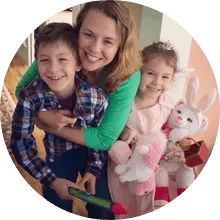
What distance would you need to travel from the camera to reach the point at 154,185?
1523mm

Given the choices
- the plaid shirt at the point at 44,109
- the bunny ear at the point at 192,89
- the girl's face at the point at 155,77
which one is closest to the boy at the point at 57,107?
the plaid shirt at the point at 44,109

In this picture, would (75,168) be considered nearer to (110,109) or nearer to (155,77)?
(110,109)

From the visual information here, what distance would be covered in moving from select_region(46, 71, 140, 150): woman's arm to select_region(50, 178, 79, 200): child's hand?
117 mm

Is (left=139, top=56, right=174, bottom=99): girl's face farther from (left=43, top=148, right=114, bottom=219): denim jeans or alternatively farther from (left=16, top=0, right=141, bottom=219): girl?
(left=43, top=148, right=114, bottom=219): denim jeans

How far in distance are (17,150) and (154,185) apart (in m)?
0.37

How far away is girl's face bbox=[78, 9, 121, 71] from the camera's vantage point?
1.42 meters

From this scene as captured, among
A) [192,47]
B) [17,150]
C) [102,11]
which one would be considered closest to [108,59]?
[102,11]

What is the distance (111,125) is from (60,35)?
0.26 meters

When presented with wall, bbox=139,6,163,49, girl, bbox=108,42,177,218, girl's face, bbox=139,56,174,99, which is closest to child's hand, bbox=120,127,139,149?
girl, bbox=108,42,177,218

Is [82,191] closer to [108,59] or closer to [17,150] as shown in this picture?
[17,150]

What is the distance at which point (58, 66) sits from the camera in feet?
4.69

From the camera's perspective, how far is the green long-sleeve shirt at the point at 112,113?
57.2 inches

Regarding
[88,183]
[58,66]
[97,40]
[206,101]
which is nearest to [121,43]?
[97,40]

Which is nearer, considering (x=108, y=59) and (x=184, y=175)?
(x=108, y=59)
